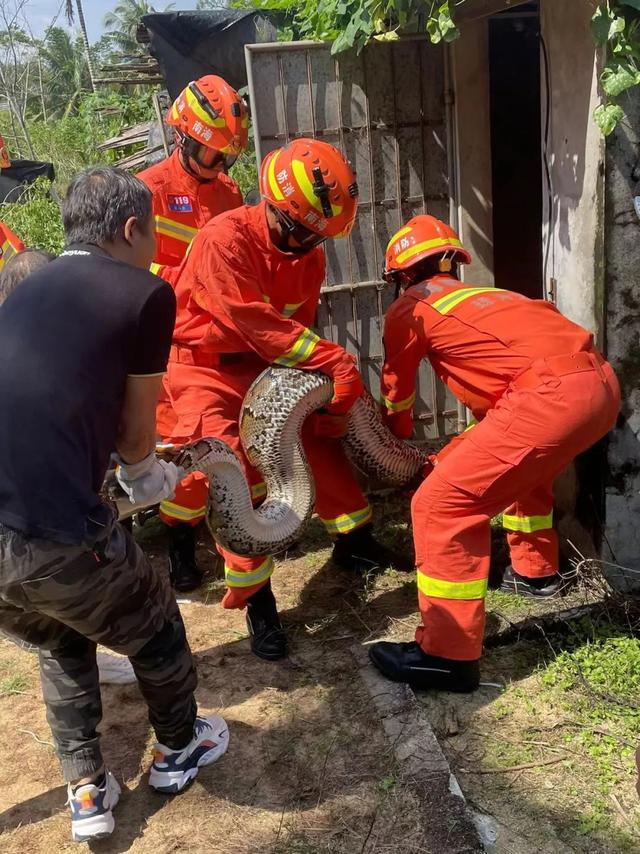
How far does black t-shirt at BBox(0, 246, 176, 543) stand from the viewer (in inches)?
87.4

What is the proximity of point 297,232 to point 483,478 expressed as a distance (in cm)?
153

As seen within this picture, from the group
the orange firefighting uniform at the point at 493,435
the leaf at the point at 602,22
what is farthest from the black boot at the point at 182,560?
the leaf at the point at 602,22

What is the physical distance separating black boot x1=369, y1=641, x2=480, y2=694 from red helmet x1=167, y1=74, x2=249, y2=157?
315 centimetres

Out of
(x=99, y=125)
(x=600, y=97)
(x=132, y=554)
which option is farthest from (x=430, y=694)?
(x=99, y=125)

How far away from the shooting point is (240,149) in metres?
4.69

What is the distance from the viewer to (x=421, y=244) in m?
3.93

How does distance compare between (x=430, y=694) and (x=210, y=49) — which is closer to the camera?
(x=430, y=694)

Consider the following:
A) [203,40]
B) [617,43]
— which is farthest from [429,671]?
[203,40]

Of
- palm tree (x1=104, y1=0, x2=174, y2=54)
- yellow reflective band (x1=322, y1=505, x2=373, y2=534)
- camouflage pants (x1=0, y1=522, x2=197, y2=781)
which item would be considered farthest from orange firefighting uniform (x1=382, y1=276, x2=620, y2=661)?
palm tree (x1=104, y1=0, x2=174, y2=54)

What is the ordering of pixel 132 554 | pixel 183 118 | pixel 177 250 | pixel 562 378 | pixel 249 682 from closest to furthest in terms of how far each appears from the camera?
pixel 132 554, pixel 562 378, pixel 249 682, pixel 183 118, pixel 177 250

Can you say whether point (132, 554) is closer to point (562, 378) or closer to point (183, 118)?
point (562, 378)

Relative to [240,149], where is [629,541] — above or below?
below

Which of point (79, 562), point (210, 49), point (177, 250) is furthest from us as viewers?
point (210, 49)

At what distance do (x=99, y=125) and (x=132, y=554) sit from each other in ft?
59.6
